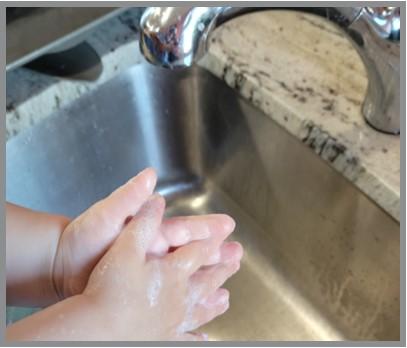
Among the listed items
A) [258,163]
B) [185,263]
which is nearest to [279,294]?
[258,163]

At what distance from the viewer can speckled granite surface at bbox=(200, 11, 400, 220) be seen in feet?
1.63

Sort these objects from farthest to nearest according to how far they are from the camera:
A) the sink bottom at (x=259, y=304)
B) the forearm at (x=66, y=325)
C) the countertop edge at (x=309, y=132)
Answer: the sink bottom at (x=259, y=304) < the countertop edge at (x=309, y=132) < the forearm at (x=66, y=325)

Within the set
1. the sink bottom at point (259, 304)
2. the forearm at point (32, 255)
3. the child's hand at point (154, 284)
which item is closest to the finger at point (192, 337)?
the child's hand at point (154, 284)

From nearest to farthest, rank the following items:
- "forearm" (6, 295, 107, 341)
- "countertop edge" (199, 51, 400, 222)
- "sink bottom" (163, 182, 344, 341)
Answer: "forearm" (6, 295, 107, 341)
"countertop edge" (199, 51, 400, 222)
"sink bottom" (163, 182, 344, 341)

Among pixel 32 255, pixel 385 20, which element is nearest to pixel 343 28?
pixel 385 20

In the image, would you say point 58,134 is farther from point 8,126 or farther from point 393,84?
point 393,84

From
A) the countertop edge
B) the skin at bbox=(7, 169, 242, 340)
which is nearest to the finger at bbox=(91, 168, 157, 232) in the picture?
the skin at bbox=(7, 169, 242, 340)

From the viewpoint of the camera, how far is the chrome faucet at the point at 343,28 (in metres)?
0.39

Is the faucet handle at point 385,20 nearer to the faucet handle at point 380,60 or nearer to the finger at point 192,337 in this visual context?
the faucet handle at point 380,60

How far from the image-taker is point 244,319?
638mm

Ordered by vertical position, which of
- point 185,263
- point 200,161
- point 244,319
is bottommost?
point 244,319

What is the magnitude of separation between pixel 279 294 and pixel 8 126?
350mm

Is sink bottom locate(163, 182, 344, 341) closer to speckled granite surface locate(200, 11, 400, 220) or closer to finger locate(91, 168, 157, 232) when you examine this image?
speckled granite surface locate(200, 11, 400, 220)

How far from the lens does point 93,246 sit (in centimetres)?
40
